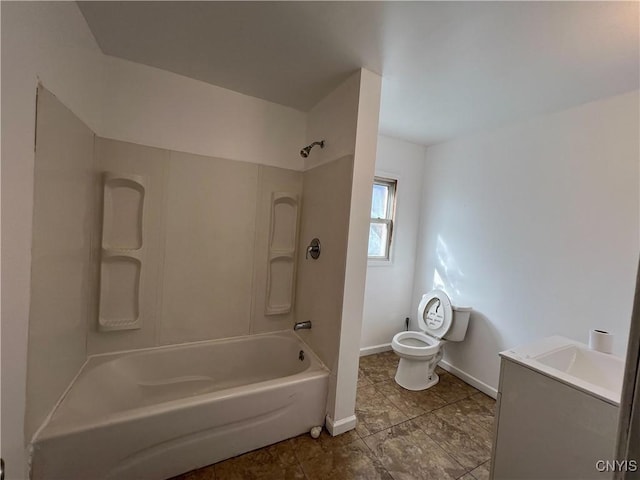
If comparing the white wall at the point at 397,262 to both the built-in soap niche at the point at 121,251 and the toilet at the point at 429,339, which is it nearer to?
the toilet at the point at 429,339

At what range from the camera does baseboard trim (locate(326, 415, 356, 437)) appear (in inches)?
65.5

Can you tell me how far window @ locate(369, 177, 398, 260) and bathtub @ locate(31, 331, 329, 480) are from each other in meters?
1.31

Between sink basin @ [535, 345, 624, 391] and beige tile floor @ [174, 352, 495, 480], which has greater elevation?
sink basin @ [535, 345, 624, 391]

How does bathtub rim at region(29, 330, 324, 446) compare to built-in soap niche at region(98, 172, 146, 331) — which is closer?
bathtub rim at region(29, 330, 324, 446)

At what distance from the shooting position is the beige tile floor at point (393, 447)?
4.64 ft

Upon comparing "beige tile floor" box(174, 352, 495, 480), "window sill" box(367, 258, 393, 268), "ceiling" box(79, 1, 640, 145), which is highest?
"ceiling" box(79, 1, 640, 145)

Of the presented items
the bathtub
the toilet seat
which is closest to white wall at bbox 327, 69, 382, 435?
the bathtub

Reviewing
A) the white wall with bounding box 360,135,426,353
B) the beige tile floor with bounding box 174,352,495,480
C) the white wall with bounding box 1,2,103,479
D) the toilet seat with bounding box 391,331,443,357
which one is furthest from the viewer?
the white wall with bounding box 360,135,426,353

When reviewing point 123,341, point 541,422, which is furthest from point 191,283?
point 541,422

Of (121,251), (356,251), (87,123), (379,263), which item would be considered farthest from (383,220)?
(87,123)

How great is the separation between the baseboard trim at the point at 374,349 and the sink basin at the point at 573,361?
1.67 meters

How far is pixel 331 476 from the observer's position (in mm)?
1389

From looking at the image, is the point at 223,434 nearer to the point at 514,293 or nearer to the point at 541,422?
the point at 541,422

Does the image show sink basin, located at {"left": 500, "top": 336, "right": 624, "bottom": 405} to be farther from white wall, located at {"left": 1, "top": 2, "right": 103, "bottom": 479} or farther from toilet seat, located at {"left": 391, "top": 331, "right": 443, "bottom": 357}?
white wall, located at {"left": 1, "top": 2, "right": 103, "bottom": 479}
